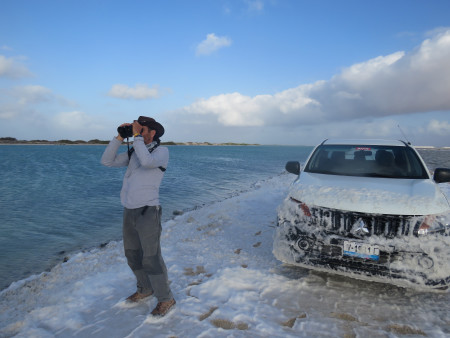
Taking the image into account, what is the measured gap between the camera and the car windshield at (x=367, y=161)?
4188 mm

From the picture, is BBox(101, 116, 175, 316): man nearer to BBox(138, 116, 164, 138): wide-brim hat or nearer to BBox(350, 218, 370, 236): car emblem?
BBox(138, 116, 164, 138): wide-brim hat

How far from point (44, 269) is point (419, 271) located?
6.36 metres

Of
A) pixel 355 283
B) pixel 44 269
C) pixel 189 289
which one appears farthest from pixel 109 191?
pixel 355 283

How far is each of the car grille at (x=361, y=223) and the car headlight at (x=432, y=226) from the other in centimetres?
6

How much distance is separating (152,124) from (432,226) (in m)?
3.25

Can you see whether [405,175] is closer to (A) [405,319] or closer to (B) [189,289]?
(A) [405,319]

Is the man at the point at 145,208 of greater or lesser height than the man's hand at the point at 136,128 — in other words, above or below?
below

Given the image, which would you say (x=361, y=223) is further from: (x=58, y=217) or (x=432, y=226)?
(x=58, y=217)

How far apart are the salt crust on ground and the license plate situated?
24.1 inches

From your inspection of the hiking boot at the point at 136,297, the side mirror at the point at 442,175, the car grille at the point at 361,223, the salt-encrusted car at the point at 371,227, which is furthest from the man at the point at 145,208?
the side mirror at the point at 442,175

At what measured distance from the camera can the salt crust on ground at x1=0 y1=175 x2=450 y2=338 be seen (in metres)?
2.76

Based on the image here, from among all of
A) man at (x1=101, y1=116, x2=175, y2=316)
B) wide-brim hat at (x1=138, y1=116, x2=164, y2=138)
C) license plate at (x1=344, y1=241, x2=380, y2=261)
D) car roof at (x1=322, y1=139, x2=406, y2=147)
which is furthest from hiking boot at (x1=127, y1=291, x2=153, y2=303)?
car roof at (x1=322, y1=139, x2=406, y2=147)

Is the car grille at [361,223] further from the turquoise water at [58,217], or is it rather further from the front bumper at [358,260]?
the turquoise water at [58,217]

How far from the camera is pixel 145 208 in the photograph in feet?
9.69
